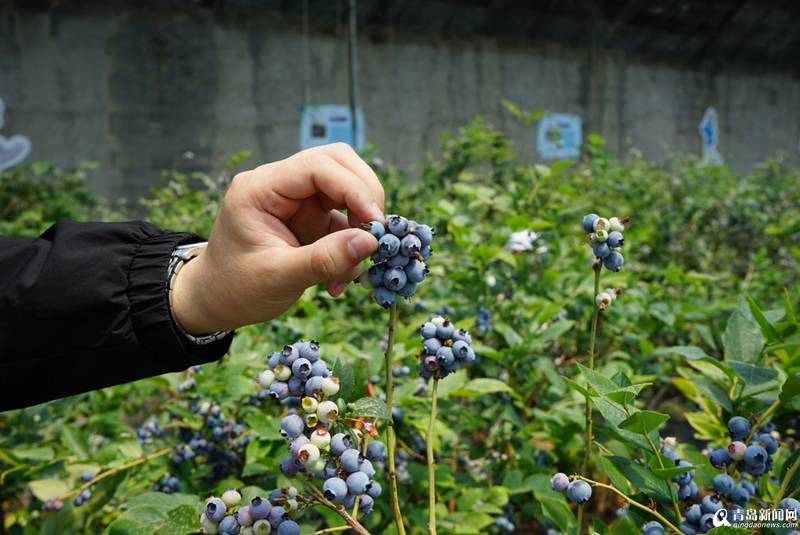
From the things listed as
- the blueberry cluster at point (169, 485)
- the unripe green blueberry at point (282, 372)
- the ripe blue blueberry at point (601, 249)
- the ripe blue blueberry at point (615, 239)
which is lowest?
the blueberry cluster at point (169, 485)

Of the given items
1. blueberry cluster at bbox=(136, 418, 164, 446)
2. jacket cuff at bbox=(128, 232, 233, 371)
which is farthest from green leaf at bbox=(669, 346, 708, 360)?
blueberry cluster at bbox=(136, 418, 164, 446)

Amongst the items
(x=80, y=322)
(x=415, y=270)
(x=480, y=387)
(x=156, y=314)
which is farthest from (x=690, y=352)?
(x=80, y=322)

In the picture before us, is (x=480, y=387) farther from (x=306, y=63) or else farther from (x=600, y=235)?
(x=306, y=63)

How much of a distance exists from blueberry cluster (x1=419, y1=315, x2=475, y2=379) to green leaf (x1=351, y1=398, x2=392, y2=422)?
0.11 meters

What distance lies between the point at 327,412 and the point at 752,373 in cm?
67

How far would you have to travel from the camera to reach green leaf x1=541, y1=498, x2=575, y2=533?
82cm

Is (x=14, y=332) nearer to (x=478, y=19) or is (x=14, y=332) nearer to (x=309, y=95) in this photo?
(x=309, y=95)

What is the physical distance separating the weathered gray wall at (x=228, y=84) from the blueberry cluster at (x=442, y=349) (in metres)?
6.22

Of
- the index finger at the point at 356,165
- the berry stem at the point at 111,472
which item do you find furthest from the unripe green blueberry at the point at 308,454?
the berry stem at the point at 111,472

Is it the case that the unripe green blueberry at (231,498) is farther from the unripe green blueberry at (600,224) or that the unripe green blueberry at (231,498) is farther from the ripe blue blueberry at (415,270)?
the unripe green blueberry at (600,224)

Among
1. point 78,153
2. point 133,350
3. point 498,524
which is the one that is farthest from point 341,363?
point 78,153

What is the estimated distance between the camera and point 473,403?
66.4 inches

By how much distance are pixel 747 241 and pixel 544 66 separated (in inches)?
266

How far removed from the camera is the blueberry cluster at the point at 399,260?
2.28 ft
